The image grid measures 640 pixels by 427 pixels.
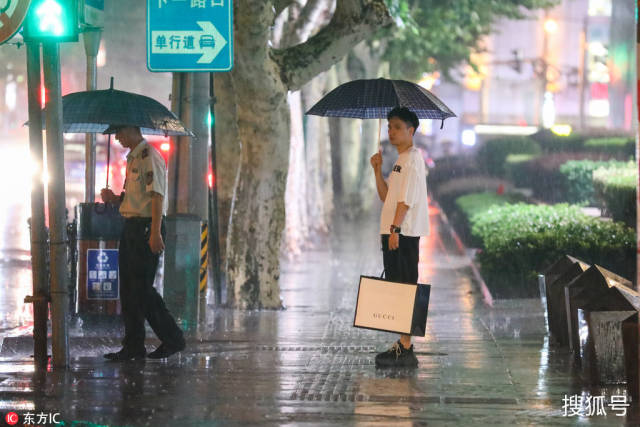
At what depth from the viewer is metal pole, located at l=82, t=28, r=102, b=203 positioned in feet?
41.7

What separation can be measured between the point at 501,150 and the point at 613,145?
6.72m

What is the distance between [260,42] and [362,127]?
25.6 metres

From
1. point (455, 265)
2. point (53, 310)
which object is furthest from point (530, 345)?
point (455, 265)

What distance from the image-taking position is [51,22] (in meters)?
8.55

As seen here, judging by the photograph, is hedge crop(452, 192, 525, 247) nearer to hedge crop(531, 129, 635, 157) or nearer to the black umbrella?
hedge crop(531, 129, 635, 157)

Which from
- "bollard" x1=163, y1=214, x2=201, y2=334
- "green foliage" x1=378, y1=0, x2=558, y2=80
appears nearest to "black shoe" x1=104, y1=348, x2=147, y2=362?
"bollard" x1=163, y1=214, x2=201, y2=334

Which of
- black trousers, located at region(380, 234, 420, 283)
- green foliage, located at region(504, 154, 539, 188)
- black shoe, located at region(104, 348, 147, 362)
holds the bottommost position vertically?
black shoe, located at region(104, 348, 147, 362)

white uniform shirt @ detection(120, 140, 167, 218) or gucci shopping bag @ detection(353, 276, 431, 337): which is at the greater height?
white uniform shirt @ detection(120, 140, 167, 218)

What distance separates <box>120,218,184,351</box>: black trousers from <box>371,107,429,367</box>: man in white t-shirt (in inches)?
70.3

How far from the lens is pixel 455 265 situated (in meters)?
18.9

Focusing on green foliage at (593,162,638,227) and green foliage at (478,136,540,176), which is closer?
green foliage at (593,162,638,227)

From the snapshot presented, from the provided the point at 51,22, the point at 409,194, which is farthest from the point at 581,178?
the point at 51,22

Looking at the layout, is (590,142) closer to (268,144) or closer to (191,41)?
(268,144)

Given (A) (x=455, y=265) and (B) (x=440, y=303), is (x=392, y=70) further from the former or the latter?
(B) (x=440, y=303)
